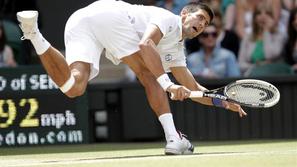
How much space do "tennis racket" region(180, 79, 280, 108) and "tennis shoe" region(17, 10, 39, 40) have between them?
153cm

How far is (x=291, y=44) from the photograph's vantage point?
12.5 meters

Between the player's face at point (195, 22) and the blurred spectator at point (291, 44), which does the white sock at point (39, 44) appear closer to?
the player's face at point (195, 22)

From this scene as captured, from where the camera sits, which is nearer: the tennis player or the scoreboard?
the tennis player

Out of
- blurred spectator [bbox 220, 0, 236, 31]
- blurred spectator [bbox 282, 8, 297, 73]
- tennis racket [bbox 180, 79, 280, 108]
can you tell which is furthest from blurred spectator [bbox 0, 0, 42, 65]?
tennis racket [bbox 180, 79, 280, 108]

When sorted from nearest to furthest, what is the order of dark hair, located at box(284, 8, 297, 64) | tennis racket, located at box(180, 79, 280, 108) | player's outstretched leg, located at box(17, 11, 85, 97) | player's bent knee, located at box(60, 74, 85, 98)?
1. player's outstretched leg, located at box(17, 11, 85, 97)
2. tennis racket, located at box(180, 79, 280, 108)
3. player's bent knee, located at box(60, 74, 85, 98)
4. dark hair, located at box(284, 8, 297, 64)

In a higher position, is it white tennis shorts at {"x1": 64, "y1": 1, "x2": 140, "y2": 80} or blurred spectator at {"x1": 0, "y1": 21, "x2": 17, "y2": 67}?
white tennis shorts at {"x1": 64, "y1": 1, "x2": 140, "y2": 80}

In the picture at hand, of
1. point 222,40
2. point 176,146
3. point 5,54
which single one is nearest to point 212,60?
point 222,40

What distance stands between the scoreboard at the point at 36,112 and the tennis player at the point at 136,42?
3377mm

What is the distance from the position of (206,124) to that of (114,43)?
3887 mm

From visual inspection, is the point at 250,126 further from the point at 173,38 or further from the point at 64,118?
the point at 173,38

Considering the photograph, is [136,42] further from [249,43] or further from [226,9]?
[226,9]

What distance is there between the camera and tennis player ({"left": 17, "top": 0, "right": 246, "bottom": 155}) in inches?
316

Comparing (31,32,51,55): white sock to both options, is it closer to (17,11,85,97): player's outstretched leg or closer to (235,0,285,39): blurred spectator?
(17,11,85,97): player's outstretched leg

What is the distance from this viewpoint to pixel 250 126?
11945mm
